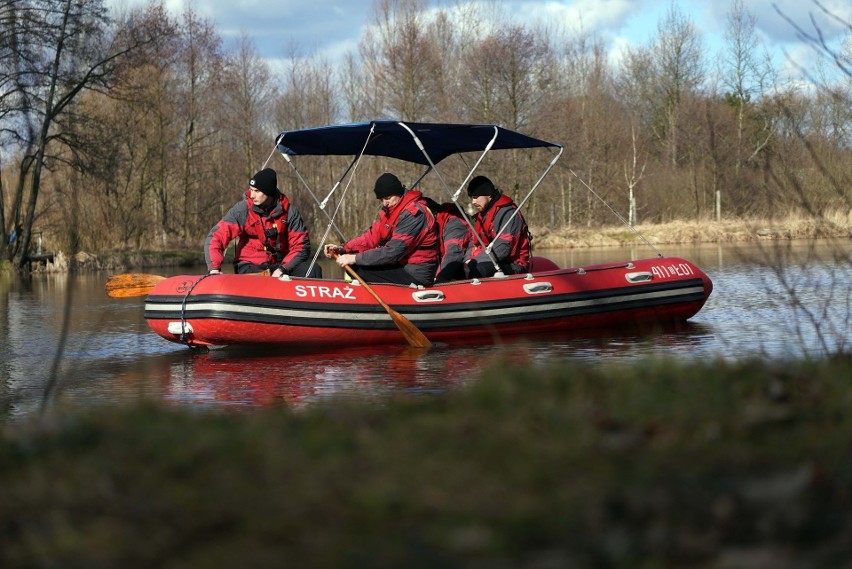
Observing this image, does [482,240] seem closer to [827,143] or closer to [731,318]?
[731,318]

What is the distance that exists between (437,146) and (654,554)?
10.5m

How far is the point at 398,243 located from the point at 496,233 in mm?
1259

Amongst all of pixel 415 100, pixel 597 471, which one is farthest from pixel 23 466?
pixel 415 100

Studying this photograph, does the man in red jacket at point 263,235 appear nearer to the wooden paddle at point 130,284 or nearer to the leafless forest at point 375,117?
the wooden paddle at point 130,284

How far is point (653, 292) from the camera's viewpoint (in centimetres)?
1209

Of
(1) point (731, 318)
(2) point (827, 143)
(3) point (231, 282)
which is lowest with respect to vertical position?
(1) point (731, 318)

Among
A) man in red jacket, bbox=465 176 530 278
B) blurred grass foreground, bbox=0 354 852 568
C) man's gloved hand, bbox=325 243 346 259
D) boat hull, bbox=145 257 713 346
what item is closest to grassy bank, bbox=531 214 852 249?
boat hull, bbox=145 257 713 346

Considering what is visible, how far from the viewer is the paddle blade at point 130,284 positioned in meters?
11.5

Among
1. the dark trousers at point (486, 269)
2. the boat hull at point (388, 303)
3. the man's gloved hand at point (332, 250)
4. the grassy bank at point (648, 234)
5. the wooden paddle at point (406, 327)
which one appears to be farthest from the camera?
the grassy bank at point (648, 234)

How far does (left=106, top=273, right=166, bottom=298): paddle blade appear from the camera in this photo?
37.8ft

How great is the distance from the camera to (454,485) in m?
2.88

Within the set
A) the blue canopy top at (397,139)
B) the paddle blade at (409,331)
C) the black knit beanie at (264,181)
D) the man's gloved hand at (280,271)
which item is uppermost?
the blue canopy top at (397,139)

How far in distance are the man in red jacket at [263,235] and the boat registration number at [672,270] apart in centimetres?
372

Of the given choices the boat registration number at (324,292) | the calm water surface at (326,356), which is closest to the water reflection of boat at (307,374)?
the calm water surface at (326,356)
